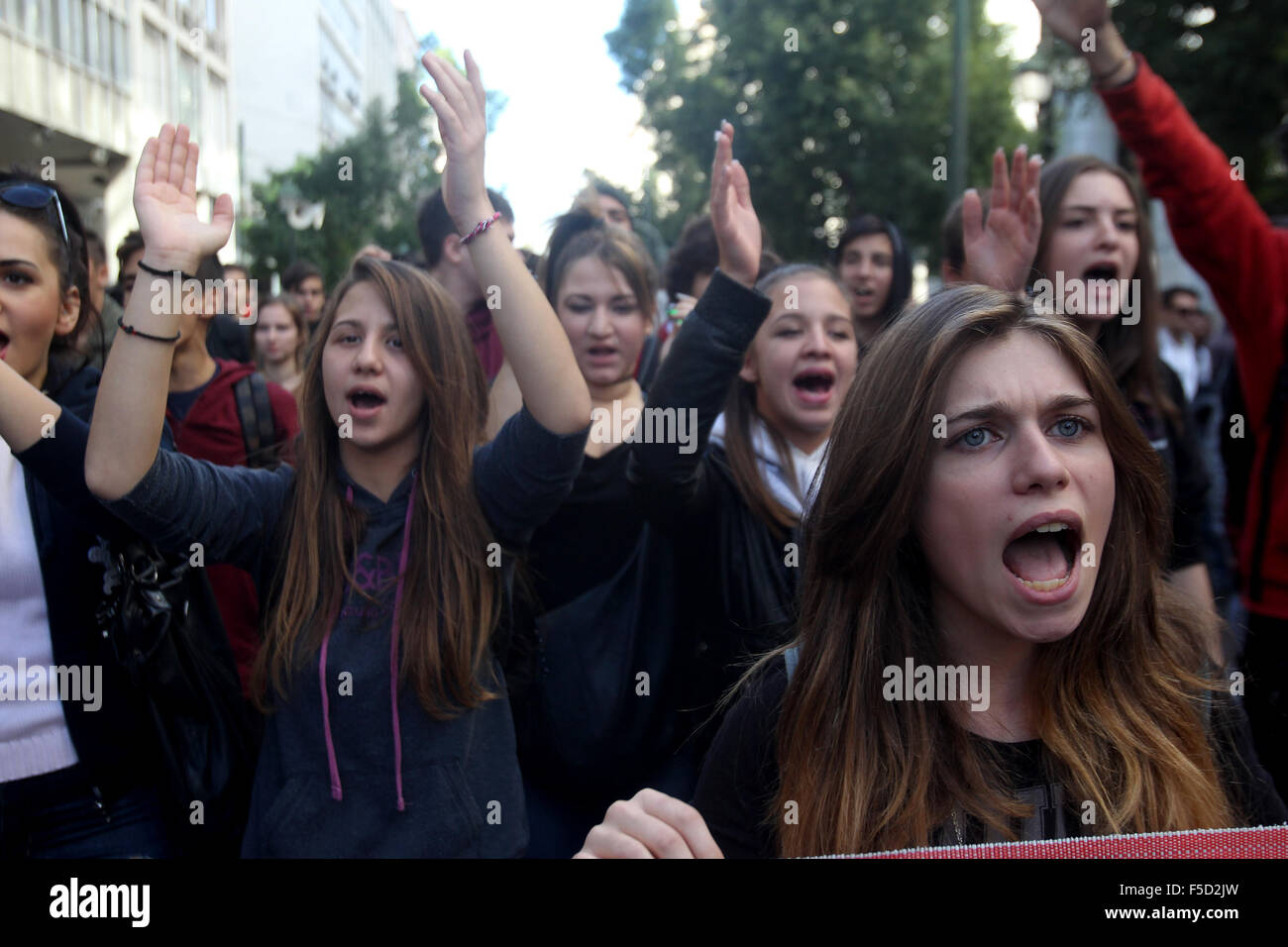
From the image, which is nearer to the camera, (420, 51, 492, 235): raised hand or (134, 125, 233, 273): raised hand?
(134, 125, 233, 273): raised hand

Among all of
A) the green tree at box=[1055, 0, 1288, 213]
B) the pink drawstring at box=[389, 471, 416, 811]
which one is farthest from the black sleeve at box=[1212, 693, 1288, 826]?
the green tree at box=[1055, 0, 1288, 213]

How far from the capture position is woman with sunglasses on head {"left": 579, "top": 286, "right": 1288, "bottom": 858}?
4.55 ft

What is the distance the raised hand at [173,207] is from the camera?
1.73 meters

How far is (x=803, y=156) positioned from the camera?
14.2m

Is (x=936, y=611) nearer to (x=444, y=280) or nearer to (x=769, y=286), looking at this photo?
(x=769, y=286)

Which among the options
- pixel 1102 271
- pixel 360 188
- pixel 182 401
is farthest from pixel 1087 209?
pixel 182 401

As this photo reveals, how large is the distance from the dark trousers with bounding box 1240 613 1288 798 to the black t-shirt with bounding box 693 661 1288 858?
2.95 ft

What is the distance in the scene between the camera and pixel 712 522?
2465mm

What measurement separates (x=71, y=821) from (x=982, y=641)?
1.56 m

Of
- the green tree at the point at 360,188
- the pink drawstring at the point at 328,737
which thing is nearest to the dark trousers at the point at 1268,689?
the pink drawstring at the point at 328,737

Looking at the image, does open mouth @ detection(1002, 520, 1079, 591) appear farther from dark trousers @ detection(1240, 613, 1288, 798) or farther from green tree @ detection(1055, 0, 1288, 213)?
green tree @ detection(1055, 0, 1288, 213)

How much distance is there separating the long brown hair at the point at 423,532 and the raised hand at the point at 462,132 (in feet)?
0.96

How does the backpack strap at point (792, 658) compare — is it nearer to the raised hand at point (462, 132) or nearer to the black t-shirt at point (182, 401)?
the raised hand at point (462, 132)
